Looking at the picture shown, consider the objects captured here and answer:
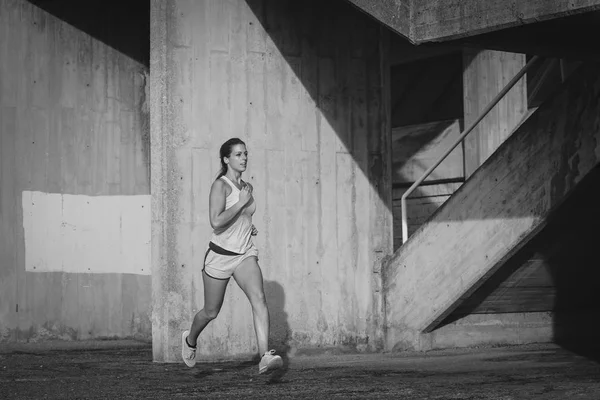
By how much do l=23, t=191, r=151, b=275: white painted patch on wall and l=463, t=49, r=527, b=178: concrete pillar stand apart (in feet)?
18.1

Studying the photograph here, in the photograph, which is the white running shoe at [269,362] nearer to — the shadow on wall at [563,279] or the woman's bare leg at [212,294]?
the woman's bare leg at [212,294]

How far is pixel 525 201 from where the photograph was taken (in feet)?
39.7

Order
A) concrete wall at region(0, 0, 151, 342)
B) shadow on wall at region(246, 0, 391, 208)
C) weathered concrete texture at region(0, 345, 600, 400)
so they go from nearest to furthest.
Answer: weathered concrete texture at region(0, 345, 600, 400)
shadow on wall at region(246, 0, 391, 208)
concrete wall at region(0, 0, 151, 342)

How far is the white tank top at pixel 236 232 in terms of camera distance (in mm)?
10188

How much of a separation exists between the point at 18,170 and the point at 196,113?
4832 millimetres

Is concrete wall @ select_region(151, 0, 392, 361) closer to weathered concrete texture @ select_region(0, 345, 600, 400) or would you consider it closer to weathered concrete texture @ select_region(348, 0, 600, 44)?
weathered concrete texture @ select_region(0, 345, 600, 400)

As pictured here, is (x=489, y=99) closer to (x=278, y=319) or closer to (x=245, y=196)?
(x=278, y=319)

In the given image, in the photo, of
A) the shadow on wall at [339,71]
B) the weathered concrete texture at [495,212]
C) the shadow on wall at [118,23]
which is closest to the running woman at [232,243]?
the shadow on wall at [339,71]

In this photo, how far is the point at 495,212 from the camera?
12.4 meters

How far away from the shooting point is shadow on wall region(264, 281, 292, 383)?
1287 cm

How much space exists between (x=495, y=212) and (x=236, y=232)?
3.52m

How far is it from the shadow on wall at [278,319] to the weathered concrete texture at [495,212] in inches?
52.6

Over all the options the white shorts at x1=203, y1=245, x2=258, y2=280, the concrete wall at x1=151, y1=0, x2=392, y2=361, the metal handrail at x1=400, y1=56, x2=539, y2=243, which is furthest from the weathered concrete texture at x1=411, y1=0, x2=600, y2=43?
the concrete wall at x1=151, y1=0, x2=392, y2=361

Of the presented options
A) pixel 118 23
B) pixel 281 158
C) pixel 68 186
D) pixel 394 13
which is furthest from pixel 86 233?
pixel 394 13
